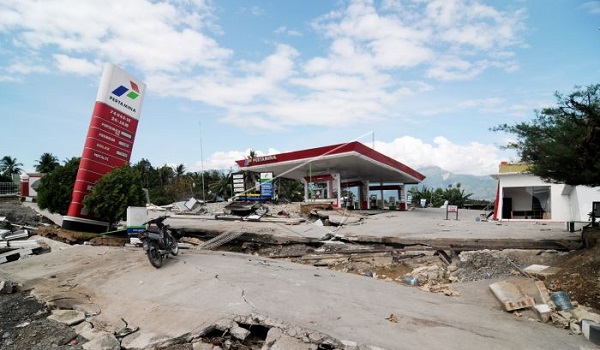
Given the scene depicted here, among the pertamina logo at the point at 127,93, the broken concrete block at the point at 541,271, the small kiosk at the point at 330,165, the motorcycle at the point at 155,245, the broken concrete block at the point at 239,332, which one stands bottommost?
the broken concrete block at the point at 239,332

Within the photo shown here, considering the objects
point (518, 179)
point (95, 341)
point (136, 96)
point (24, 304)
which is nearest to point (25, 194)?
point (136, 96)

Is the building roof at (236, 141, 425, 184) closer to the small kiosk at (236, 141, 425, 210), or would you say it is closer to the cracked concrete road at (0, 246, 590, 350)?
the small kiosk at (236, 141, 425, 210)

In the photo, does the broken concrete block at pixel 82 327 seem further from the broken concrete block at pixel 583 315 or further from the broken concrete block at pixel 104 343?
the broken concrete block at pixel 583 315

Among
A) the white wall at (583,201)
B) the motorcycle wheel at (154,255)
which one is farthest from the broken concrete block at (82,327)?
the white wall at (583,201)

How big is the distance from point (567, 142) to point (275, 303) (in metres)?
8.01

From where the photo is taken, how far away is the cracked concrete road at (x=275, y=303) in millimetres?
4453

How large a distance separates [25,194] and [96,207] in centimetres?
2797

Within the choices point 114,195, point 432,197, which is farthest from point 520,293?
point 432,197

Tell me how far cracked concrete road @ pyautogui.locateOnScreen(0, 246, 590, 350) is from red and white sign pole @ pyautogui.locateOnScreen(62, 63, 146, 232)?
432 cm

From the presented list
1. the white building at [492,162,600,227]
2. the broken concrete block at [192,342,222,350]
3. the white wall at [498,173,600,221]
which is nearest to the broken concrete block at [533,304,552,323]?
the broken concrete block at [192,342,222,350]

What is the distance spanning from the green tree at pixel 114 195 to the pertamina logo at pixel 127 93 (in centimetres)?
271

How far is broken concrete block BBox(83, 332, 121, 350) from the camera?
399 cm

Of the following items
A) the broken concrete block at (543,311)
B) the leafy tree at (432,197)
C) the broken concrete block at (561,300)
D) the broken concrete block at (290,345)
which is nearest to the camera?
the broken concrete block at (290,345)

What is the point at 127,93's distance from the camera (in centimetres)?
1374
